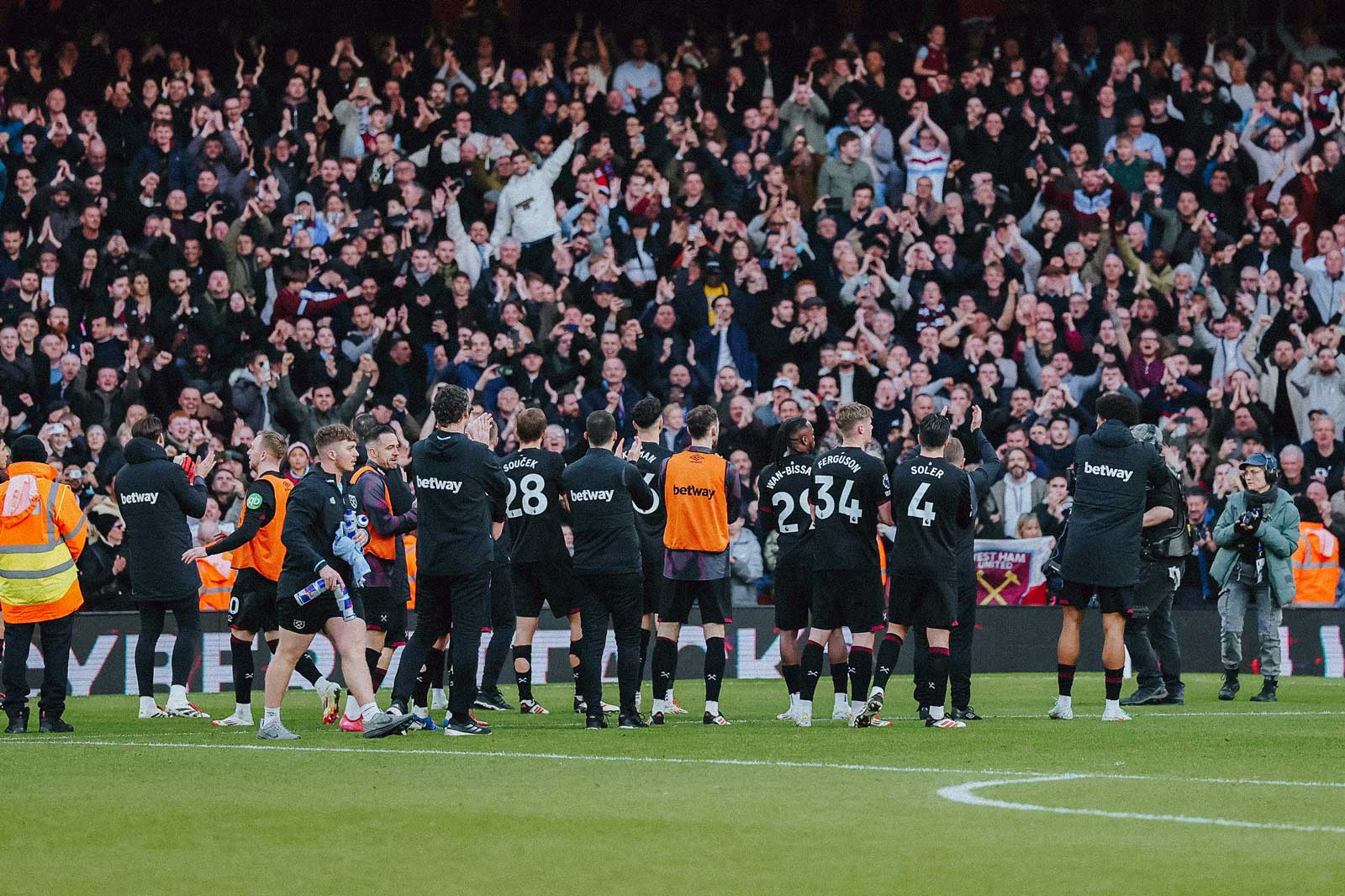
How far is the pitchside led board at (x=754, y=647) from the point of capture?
1867 centimetres

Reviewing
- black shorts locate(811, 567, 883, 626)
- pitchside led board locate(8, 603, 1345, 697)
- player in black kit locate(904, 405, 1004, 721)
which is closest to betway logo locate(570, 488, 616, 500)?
black shorts locate(811, 567, 883, 626)

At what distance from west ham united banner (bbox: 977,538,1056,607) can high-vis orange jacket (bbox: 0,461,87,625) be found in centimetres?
1011

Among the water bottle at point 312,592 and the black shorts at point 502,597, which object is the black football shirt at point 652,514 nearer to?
the black shorts at point 502,597

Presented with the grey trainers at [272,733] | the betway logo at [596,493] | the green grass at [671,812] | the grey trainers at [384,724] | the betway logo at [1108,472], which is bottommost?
the green grass at [671,812]

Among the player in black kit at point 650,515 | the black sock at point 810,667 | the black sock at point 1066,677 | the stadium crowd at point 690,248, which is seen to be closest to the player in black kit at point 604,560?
the player in black kit at point 650,515

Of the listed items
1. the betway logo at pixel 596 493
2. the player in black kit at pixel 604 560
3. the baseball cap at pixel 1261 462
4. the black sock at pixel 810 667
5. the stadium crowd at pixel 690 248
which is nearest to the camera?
the player in black kit at pixel 604 560

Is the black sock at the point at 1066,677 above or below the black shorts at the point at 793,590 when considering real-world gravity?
below

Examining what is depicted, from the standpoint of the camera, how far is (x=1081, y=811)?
8.88 metres

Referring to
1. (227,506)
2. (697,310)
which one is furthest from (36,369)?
(697,310)

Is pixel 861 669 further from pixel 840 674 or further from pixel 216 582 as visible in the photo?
pixel 216 582

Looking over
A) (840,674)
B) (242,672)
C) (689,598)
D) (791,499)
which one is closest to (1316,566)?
(840,674)

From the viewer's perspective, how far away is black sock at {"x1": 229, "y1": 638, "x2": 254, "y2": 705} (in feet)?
47.8

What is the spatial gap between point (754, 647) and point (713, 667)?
5.84 m

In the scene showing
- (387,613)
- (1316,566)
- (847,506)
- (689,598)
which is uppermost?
(847,506)
